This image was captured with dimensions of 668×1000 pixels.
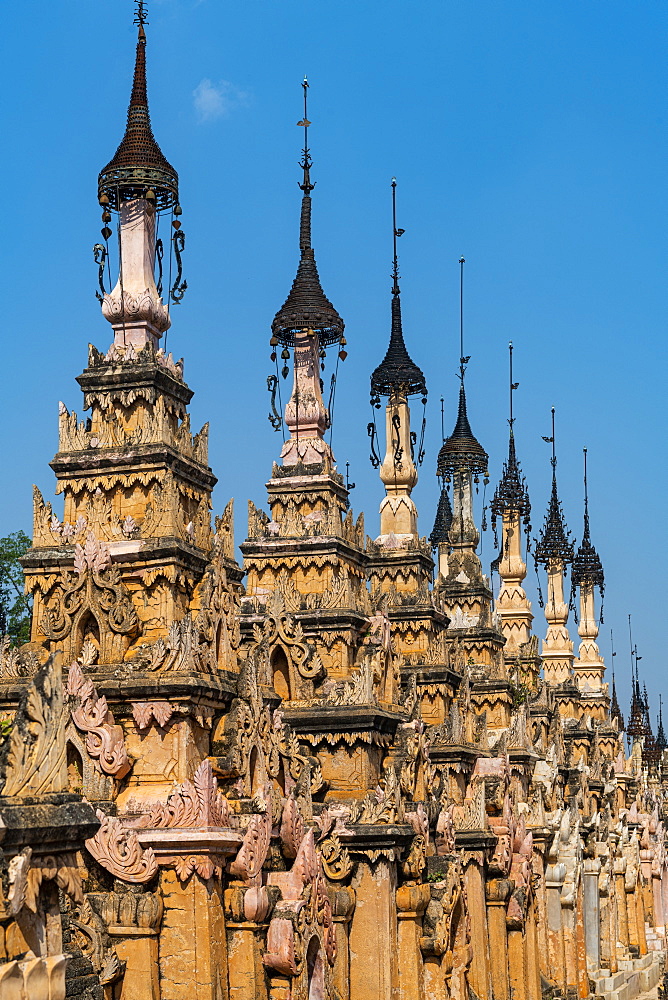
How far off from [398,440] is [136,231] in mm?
17073

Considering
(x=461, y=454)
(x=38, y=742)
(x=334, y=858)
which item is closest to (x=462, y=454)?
(x=461, y=454)

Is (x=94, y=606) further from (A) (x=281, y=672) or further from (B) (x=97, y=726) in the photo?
(A) (x=281, y=672)

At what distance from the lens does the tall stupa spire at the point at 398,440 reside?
40.6m

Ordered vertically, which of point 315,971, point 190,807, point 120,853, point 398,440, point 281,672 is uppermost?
point 398,440

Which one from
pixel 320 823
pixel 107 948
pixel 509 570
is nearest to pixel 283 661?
pixel 320 823

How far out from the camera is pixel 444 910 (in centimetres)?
3134

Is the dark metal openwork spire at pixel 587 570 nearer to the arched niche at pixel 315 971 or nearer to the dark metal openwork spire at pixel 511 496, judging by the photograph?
the dark metal openwork spire at pixel 511 496

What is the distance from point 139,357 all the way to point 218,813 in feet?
27.3

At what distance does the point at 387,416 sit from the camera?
41.6 metres

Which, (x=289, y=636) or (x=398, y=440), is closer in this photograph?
(x=289, y=636)

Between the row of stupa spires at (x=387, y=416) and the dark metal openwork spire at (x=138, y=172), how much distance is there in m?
0.02

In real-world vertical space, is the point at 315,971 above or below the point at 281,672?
below

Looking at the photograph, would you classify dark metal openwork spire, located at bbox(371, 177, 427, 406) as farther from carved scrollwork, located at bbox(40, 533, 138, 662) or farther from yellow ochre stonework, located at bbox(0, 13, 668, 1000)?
carved scrollwork, located at bbox(40, 533, 138, 662)

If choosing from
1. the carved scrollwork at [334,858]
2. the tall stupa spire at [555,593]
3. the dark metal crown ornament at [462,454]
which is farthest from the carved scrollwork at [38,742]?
the tall stupa spire at [555,593]
